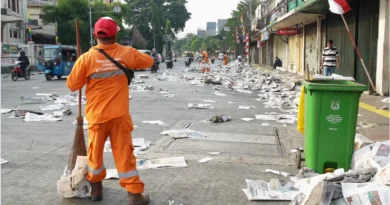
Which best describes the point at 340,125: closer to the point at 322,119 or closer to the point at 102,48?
the point at 322,119

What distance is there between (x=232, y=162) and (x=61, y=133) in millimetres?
3295

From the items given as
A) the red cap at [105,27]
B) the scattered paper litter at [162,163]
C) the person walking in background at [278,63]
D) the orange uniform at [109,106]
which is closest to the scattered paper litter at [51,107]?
the scattered paper litter at [162,163]

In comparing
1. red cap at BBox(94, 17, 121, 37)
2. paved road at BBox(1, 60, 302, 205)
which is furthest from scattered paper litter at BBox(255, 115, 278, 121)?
red cap at BBox(94, 17, 121, 37)

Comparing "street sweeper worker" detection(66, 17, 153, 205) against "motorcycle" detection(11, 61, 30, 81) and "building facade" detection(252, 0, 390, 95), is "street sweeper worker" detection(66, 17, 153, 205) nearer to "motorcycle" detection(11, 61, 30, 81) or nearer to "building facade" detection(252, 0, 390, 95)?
"building facade" detection(252, 0, 390, 95)

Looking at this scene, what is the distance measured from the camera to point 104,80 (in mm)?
3898

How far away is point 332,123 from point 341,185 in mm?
1177

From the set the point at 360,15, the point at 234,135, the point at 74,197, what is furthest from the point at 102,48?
the point at 360,15

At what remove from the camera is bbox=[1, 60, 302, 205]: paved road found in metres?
4.33

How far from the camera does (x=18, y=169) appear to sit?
17.1 ft

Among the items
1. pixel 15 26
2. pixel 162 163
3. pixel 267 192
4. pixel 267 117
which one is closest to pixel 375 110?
pixel 267 117

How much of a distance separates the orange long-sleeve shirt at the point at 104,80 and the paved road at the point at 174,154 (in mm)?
863

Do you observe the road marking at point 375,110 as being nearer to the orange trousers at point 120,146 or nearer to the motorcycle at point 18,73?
Result: the orange trousers at point 120,146

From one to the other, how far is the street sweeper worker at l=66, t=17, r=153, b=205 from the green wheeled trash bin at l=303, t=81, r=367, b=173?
1.95 metres

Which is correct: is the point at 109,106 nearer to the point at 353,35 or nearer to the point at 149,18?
the point at 353,35
